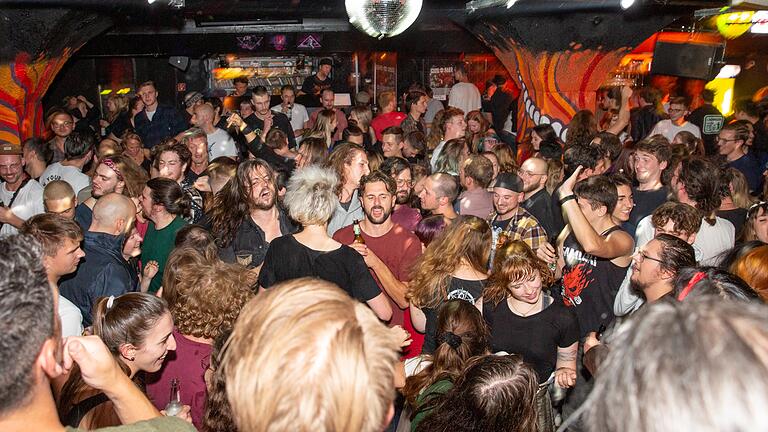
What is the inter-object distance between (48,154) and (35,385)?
657 centimetres

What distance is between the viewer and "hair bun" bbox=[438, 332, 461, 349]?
268 cm

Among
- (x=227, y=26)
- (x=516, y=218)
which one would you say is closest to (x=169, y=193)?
(x=516, y=218)

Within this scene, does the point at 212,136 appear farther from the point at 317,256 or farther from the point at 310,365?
the point at 310,365

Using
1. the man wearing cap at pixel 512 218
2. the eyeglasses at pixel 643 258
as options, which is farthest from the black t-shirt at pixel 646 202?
the eyeglasses at pixel 643 258

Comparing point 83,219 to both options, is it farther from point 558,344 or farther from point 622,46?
point 622,46

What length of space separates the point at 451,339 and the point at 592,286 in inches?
64.8

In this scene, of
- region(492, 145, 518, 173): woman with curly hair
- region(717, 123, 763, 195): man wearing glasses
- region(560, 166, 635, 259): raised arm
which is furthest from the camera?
region(717, 123, 763, 195): man wearing glasses

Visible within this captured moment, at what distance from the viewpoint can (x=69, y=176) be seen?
5.74 meters

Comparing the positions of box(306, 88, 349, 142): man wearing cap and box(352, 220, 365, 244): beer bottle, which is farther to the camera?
box(306, 88, 349, 142): man wearing cap

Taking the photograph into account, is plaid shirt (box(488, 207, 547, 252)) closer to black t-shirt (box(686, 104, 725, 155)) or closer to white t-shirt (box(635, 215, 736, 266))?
white t-shirt (box(635, 215, 736, 266))

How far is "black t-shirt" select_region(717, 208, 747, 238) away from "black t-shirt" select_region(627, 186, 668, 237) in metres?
0.44

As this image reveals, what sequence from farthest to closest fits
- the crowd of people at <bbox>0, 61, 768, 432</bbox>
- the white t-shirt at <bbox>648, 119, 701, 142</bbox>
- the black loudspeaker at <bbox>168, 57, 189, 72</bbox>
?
the black loudspeaker at <bbox>168, 57, 189, 72</bbox>
the white t-shirt at <bbox>648, 119, 701, 142</bbox>
the crowd of people at <bbox>0, 61, 768, 432</bbox>

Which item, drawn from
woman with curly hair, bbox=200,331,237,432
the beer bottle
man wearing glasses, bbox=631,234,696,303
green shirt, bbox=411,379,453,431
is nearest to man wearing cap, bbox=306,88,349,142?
the beer bottle

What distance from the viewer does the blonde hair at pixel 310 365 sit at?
1.16 m
